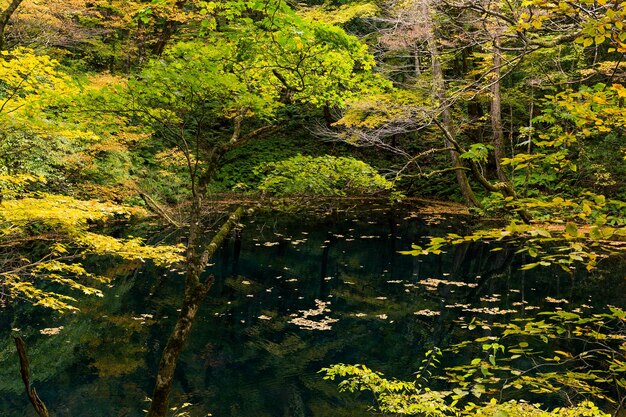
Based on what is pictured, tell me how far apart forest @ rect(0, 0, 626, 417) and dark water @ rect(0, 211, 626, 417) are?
5cm

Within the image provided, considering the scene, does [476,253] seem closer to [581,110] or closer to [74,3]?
[581,110]

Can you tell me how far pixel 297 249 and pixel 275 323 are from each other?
5.02 m

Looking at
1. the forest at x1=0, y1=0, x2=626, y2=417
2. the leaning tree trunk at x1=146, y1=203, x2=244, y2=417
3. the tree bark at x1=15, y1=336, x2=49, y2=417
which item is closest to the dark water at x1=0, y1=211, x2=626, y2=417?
the forest at x1=0, y1=0, x2=626, y2=417

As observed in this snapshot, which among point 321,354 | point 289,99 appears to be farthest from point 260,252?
point 289,99

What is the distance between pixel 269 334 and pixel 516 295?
5316 mm

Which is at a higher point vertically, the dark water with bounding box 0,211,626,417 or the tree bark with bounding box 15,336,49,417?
the tree bark with bounding box 15,336,49,417

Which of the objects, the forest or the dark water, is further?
the dark water

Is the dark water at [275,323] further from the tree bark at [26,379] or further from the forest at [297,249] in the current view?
the tree bark at [26,379]

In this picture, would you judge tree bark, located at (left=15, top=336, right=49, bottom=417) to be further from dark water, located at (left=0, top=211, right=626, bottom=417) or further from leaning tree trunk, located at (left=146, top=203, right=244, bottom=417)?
dark water, located at (left=0, top=211, right=626, bottom=417)

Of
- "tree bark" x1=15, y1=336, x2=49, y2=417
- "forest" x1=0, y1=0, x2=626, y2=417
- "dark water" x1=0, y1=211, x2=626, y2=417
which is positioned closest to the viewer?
"tree bark" x1=15, y1=336, x2=49, y2=417

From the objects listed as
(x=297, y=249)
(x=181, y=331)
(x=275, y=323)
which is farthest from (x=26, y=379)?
(x=297, y=249)

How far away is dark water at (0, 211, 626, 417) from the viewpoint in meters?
6.28

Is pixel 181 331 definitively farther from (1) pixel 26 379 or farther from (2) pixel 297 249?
(2) pixel 297 249

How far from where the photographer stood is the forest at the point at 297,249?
3.16 meters
